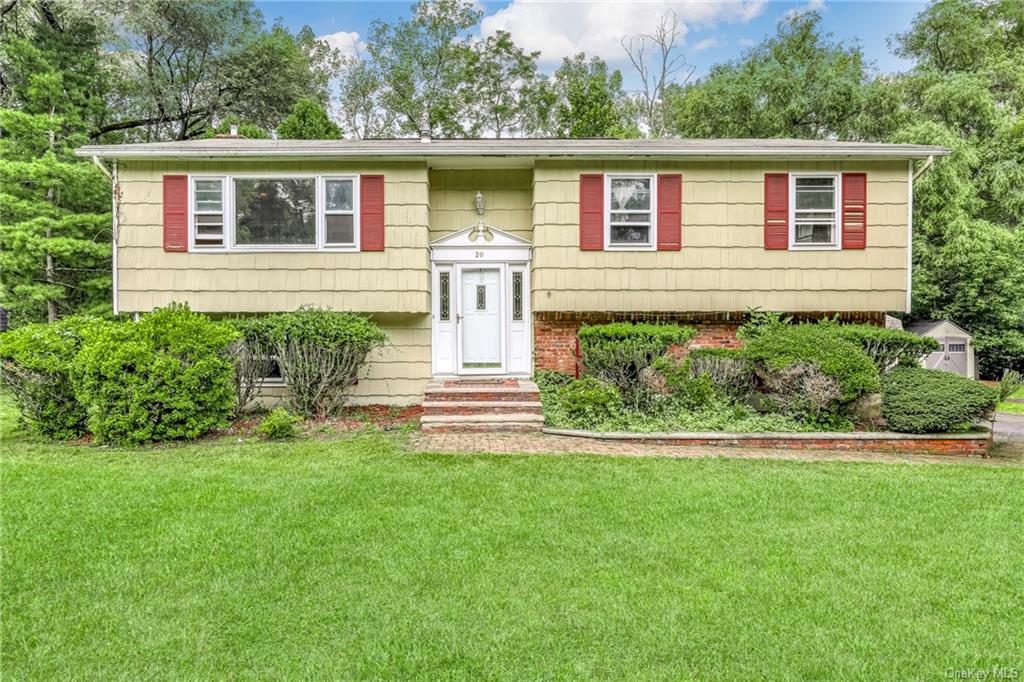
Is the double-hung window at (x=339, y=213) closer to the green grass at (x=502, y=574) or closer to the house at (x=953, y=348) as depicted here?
the green grass at (x=502, y=574)

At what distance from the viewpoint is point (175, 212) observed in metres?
8.70

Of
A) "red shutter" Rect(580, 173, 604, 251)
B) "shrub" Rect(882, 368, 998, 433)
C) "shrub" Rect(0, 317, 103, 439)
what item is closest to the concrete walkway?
"shrub" Rect(882, 368, 998, 433)

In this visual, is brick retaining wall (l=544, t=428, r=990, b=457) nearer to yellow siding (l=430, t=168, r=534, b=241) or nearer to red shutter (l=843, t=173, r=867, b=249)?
red shutter (l=843, t=173, r=867, b=249)

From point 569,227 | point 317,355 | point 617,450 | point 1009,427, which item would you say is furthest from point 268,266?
point 1009,427

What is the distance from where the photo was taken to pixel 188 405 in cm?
633

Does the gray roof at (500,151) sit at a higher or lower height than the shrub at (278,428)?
higher

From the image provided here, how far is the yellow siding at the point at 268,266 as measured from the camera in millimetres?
8695

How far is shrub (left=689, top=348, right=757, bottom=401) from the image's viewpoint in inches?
297

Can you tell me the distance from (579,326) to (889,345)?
14.7ft

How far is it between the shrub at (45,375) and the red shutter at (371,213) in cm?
389

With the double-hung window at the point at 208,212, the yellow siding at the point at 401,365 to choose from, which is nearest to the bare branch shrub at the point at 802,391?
the yellow siding at the point at 401,365

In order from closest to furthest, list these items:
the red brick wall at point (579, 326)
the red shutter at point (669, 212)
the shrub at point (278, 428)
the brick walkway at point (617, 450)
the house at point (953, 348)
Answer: the brick walkway at point (617, 450) → the shrub at point (278, 428) → the red shutter at point (669, 212) → the red brick wall at point (579, 326) → the house at point (953, 348)

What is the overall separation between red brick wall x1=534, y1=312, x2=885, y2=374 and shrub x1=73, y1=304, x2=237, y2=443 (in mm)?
4776

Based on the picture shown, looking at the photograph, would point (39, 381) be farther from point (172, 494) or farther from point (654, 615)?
point (654, 615)
